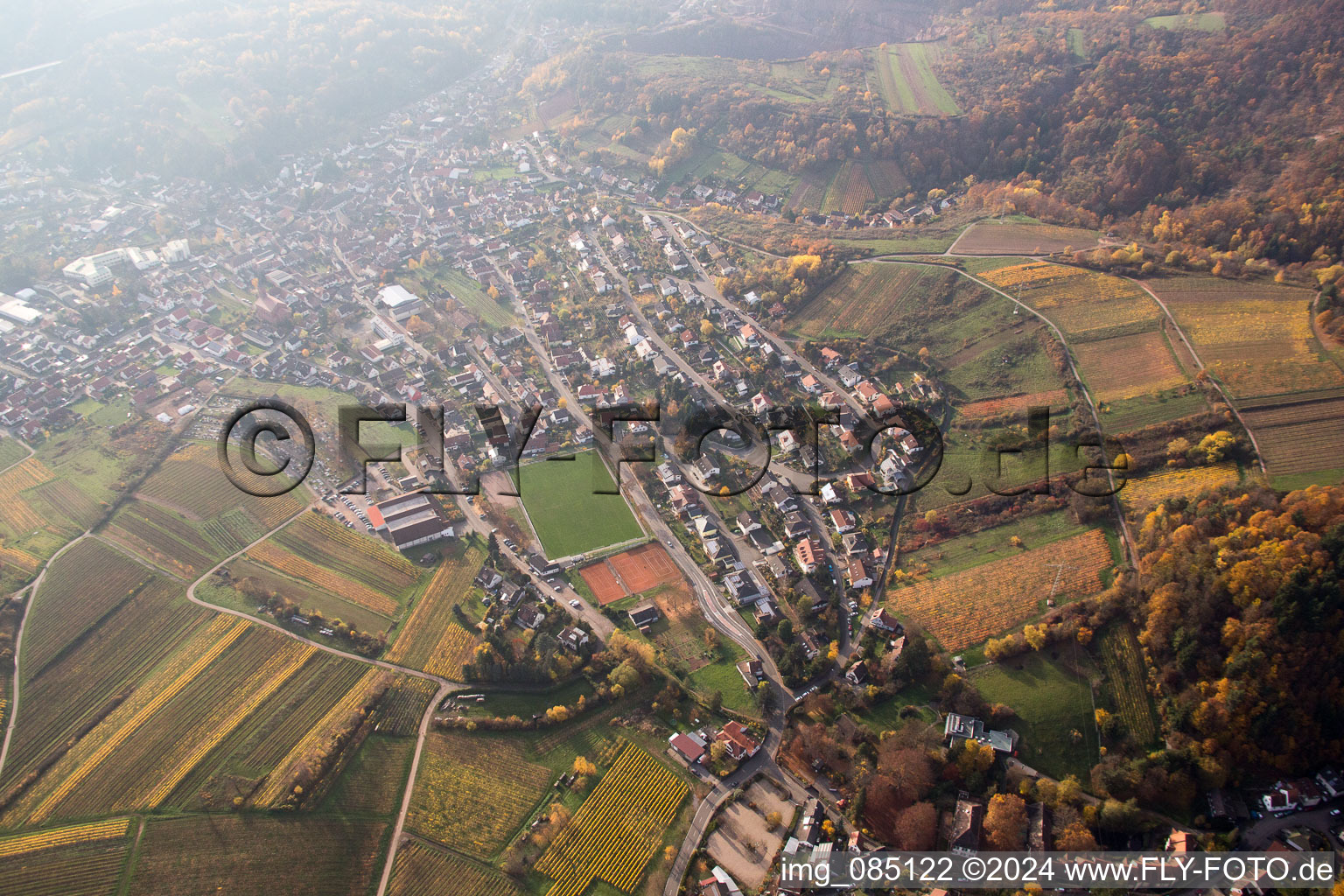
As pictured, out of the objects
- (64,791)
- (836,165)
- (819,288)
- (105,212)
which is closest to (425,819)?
(64,791)

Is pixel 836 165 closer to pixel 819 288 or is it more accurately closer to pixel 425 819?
pixel 819 288

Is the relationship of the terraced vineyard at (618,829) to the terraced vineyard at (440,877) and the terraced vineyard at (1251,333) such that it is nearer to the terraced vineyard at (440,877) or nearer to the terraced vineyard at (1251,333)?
the terraced vineyard at (440,877)

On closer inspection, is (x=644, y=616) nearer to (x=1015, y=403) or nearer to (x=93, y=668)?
(x=1015, y=403)

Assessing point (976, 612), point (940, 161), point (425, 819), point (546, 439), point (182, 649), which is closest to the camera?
point (425, 819)

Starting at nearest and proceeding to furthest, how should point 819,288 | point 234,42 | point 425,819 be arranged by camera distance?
point 425,819 → point 819,288 → point 234,42

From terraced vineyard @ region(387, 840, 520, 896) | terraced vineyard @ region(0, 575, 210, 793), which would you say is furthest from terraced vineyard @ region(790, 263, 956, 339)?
terraced vineyard @ region(0, 575, 210, 793)

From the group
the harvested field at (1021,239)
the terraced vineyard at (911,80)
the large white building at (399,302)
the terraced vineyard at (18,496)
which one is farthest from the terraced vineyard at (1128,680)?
the terraced vineyard at (18,496)
